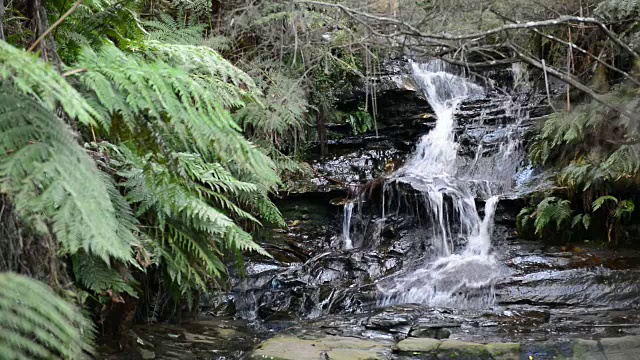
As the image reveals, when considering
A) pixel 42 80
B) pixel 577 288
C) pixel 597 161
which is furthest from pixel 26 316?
pixel 597 161

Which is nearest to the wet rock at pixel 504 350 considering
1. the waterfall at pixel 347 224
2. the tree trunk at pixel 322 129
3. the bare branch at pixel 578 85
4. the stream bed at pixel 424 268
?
the stream bed at pixel 424 268

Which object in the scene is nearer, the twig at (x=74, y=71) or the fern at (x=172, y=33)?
the twig at (x=74, y=71)

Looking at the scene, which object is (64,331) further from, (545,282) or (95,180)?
(545,282)

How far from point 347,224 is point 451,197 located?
1612 mm

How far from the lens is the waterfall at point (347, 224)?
343 inches

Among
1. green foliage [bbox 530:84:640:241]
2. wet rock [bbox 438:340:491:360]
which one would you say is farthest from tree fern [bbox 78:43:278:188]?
green foliage [bbox 530:84:640:241]

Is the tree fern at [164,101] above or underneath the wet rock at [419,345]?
above

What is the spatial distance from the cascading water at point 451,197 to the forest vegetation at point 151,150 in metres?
0.77

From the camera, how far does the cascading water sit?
22.5 ft

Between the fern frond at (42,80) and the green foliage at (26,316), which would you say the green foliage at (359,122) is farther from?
the green foliage at (26,316)

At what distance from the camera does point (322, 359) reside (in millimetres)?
4570

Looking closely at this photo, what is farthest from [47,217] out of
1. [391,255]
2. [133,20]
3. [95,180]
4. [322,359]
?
[391,255]

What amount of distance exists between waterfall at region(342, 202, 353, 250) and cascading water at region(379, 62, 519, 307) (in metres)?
0.79

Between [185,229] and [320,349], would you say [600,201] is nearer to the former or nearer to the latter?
[320,349]
